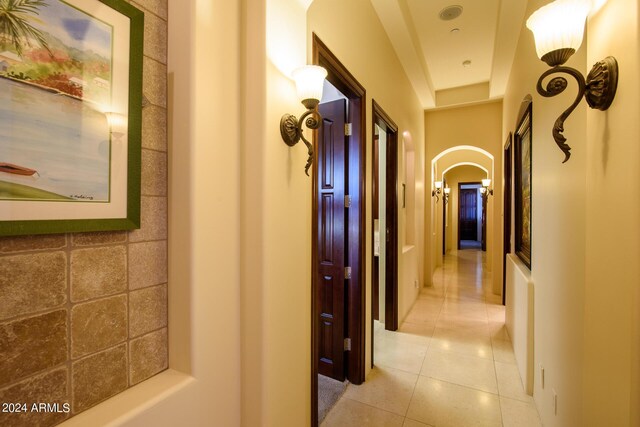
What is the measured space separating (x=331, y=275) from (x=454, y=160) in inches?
225

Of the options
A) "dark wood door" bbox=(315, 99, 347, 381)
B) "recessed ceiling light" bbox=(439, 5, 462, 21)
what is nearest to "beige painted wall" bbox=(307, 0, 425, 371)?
"dark wood door" bbox=(315, 99, 347, 381)

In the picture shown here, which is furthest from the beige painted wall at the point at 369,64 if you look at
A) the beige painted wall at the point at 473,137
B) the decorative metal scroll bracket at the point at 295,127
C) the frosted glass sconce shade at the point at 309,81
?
the beige painted wall at the point at 473,137

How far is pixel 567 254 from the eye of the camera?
148 centimetres

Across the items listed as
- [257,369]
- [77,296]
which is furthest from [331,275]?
[77,296]

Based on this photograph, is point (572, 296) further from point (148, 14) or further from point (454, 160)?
point (454, 160)

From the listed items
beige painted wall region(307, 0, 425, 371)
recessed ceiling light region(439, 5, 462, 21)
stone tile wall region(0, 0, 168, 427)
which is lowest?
stone tile wall region(0, 0, 168, 427)

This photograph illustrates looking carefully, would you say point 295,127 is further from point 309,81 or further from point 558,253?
point 558,253

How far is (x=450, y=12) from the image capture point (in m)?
2.90

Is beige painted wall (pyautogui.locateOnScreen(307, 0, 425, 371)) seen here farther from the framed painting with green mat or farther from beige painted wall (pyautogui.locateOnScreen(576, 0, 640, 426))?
beige painted wall (pyautogui.locateOnScreen(576, 0, 640, 426))

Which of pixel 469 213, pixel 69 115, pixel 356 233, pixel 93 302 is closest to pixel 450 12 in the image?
pixel 356 233

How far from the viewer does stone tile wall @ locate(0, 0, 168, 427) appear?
27.3 inches

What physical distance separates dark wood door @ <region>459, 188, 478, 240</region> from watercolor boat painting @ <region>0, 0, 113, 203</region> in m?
14.2

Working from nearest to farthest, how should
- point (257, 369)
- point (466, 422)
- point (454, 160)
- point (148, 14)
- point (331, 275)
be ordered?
point (148, 14) < point (257, 369) < point (466, 422) < point (331, 275) < point (454, 160)

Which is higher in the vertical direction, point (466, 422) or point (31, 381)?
point (31, 381)
